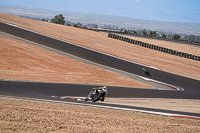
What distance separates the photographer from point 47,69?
74.3 feet

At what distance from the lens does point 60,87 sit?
17.1 metres

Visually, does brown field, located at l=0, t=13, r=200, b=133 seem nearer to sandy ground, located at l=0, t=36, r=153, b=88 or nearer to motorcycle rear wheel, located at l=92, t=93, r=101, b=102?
sandy ground, located at l=0, t=36, r=153, b=88

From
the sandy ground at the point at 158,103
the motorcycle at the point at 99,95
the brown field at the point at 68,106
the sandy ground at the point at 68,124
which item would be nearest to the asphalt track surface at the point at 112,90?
the sandy ground at the point at 158,103

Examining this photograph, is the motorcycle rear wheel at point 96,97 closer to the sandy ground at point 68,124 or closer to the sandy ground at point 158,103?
the sandy ground at point 158,103

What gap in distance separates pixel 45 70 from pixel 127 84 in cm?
682

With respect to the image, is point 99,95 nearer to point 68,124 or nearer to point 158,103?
point 158,103

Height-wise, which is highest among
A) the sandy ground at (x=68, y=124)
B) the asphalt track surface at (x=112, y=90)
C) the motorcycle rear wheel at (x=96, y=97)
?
the sandy ground at (x=68, y=124)

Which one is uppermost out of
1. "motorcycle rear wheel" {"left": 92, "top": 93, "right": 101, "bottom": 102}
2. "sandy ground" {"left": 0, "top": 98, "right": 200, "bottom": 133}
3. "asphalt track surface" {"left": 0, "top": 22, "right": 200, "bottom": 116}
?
"sandy ground" {"left": 0, "top": 98, "right": 200, "bottom": 133}

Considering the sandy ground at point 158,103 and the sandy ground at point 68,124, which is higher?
the sandy ground at point 68,124

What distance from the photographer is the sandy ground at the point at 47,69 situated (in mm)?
19969

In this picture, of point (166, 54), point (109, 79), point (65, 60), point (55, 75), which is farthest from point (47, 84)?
point (166, 54)

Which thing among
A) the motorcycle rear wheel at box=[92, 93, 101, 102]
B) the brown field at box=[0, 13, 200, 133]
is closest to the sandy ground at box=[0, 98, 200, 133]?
the brown field at box=[0, 13, 200, 133]

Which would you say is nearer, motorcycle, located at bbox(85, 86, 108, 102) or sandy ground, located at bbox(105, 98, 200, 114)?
motorcycle, located at bbox(85, 86, 108, 102)

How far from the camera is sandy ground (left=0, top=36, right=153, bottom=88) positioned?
19969 mm
